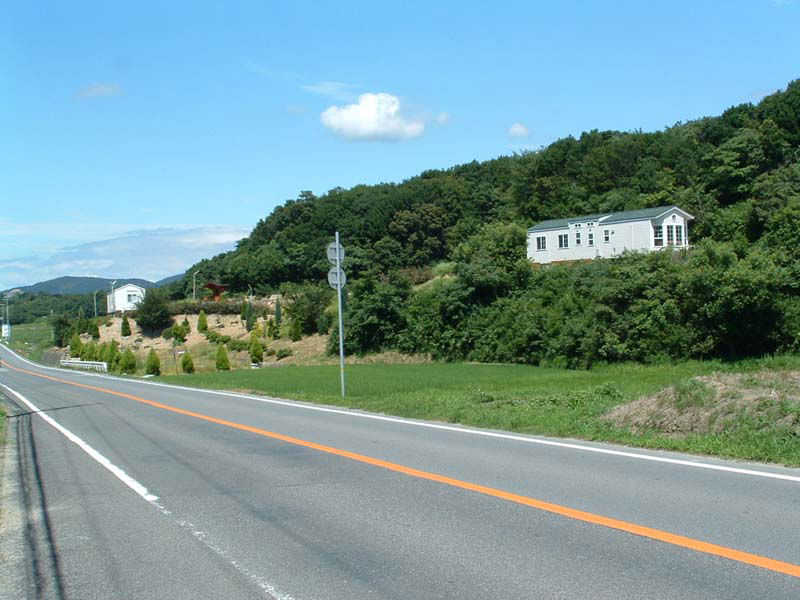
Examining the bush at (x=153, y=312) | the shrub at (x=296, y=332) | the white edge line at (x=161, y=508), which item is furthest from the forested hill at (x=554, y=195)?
the white edge line at (x=161, y=508)

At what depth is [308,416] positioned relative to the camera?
17703 millimetres

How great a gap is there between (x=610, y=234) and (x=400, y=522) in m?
52.4

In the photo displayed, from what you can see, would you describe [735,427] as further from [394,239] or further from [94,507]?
[394,239]

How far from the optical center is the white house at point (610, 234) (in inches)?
2170

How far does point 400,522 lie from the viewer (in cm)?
729

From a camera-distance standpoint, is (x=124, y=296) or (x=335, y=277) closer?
(x=335, y=277)

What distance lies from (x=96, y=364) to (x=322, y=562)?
199 feet

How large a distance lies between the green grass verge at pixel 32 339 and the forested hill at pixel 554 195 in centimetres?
2366

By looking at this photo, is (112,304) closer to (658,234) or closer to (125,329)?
(125,329)

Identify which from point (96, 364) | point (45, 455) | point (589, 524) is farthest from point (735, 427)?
point (96, 364)

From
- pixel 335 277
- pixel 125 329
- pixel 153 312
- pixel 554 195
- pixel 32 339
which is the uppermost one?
pixel 554 195

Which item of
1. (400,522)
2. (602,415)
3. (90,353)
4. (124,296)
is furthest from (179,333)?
(400,522)

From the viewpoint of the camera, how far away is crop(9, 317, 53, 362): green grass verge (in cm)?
11115

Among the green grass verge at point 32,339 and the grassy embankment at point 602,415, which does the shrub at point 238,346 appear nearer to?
the green grass verge at point 32,339
